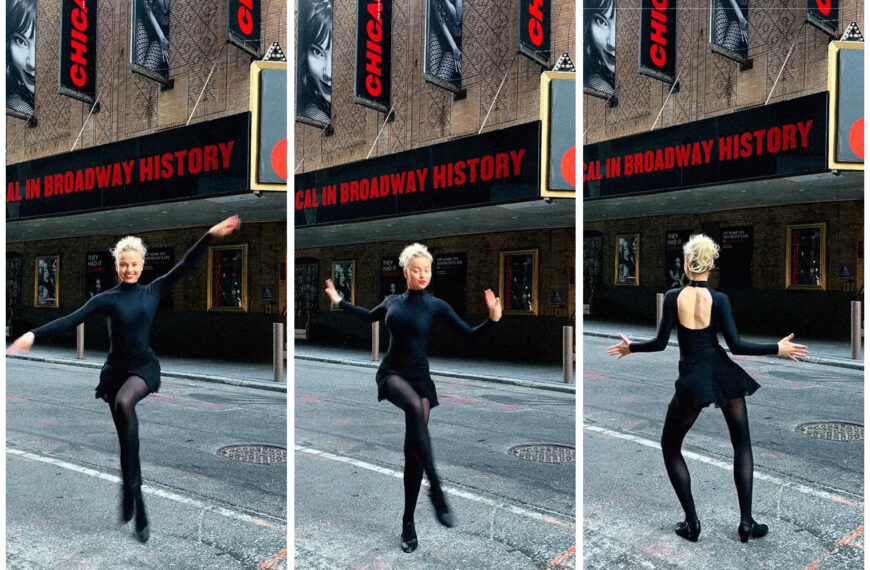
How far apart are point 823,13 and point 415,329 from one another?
3.65 metres

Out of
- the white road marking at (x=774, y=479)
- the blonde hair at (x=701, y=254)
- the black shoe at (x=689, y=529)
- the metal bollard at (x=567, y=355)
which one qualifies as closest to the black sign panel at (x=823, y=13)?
the blonde hair at (x=701, y=254)

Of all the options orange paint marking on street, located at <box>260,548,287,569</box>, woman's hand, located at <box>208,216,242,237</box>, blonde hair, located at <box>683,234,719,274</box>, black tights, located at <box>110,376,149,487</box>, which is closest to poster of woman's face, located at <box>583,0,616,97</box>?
blonde hair, located at <box>683,234,719,274</box>

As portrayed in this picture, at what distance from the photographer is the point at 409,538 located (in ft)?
15.9

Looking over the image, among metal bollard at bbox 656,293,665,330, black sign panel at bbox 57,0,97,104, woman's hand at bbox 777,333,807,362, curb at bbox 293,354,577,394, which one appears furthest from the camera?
black sign panel at bbox 57,0,97,104

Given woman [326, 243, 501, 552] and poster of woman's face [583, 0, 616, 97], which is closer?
woman [326, 243, 501, 552]

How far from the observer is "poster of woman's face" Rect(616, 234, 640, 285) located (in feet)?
17.2

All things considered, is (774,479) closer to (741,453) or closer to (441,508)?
(741,453)

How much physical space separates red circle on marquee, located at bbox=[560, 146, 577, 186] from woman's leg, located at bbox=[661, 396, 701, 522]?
1661mm

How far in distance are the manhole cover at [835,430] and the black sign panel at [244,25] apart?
15.3ft

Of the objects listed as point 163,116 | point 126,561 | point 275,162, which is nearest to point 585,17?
point 275,162

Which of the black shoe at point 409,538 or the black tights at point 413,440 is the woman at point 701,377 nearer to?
the black tights at point 413,440

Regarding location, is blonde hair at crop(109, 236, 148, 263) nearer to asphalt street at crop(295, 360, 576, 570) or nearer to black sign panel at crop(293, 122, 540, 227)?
black sign panel at crop(293, 122, 540, 227)

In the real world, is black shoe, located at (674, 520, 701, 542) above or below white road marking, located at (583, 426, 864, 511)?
below

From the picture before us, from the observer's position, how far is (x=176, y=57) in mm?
5316
